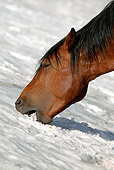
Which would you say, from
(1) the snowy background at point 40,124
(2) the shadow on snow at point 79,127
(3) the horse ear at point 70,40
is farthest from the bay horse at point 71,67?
(2) the shadow on snow at point 79,127

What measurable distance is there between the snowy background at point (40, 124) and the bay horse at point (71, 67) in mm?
232

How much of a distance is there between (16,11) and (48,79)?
28.8 feet

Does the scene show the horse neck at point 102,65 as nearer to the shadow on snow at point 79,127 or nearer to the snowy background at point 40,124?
the snowy background at point 40,124

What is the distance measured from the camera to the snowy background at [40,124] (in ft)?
10.5

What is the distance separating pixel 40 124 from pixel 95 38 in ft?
3.45

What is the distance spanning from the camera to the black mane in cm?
376

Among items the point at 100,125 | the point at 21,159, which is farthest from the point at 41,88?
the point at 100,125

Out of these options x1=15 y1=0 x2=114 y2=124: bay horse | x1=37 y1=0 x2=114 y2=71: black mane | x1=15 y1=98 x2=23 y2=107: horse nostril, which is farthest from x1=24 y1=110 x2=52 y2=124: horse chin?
x1=37 y1=0 x2=114 y2=71: black mane

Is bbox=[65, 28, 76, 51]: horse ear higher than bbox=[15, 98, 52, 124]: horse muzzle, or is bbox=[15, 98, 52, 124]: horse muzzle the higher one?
bbox=[65, 28, 76, 51]: horse ear

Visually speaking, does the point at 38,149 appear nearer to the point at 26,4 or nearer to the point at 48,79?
the point at 48,79

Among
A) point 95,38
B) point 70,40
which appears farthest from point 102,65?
point 70,40

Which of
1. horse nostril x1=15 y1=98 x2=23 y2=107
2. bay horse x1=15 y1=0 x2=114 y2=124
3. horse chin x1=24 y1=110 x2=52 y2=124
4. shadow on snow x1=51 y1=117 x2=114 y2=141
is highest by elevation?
bay horse x1=15 y1=0 x2=114 y2=124

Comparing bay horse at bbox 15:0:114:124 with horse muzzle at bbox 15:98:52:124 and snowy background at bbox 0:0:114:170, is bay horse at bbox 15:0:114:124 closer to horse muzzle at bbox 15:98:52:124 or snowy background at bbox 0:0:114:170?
horse muzzle at bbox 15:98:52:124

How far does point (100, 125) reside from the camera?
17.3 feet
